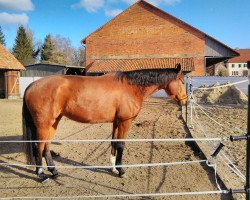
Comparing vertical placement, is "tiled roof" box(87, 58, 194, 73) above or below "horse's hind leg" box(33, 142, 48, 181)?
above

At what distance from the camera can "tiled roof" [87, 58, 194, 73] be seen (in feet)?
83.5

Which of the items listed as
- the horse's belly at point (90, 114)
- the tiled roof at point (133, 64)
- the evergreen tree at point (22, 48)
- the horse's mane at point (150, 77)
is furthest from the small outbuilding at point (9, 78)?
the evergreen tree at point (22, 48)

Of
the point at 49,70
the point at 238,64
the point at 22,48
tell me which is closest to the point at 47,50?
the point at 22,48

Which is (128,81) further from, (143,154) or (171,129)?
(171,129)

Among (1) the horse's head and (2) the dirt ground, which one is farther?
(1) the horse's head

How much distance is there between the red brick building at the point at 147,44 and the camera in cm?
2602

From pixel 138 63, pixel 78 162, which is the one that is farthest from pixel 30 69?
pixel 78 162

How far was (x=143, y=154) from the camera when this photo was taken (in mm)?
6051

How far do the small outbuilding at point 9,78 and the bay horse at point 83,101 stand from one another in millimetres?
20051

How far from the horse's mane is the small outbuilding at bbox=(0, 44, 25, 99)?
20488 millimetres

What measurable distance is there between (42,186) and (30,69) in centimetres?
3288

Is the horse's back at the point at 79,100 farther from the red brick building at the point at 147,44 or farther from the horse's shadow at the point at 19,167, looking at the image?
the red brick building at the point at 147,44

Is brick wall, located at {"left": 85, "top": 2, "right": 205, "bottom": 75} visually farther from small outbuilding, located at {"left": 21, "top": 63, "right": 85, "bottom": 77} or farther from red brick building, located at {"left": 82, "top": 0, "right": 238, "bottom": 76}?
small outbuilding, located at {"left": 21, "top": 63, "right": 85, "bottom": 77}

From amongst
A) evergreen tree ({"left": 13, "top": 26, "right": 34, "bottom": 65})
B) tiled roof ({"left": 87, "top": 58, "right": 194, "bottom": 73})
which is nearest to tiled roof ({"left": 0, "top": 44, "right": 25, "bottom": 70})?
tiled roof ({"left": 87, "top": 58, "right": 194, "bottom": 73})
